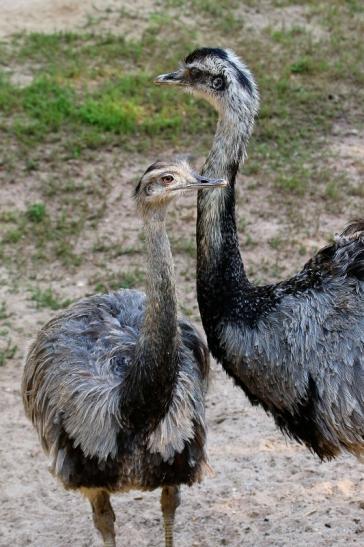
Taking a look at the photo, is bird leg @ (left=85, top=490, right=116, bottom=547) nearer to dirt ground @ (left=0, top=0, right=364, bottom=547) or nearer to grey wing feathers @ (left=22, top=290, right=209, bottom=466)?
grey wing feathers @ (left=22, top=290, right=209, bottom=466)

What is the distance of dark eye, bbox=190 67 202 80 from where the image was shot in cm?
496

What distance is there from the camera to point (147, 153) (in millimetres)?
8406

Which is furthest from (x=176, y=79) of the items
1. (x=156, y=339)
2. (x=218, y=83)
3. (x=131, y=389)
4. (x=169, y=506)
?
(x=169, y=506)

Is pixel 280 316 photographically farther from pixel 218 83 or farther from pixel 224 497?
pixel 224 497

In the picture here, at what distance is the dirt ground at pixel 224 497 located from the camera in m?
5.13

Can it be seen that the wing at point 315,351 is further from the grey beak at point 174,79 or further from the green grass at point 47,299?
the green grass at point 47,299

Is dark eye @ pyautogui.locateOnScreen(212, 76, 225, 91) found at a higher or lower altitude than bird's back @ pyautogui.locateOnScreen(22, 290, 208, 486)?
higher

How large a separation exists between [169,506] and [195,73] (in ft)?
6.73

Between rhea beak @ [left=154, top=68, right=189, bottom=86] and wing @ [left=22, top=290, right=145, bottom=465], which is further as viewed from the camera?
rhea beak @ [left=154, top=68, right=189, bottom=86]

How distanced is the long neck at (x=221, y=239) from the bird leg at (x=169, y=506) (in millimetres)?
698

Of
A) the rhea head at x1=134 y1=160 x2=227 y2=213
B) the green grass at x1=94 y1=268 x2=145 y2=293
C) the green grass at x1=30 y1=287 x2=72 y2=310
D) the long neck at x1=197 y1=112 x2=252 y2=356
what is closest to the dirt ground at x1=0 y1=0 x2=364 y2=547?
the green grass at x1=30 y1=287 x2=72 y2=310

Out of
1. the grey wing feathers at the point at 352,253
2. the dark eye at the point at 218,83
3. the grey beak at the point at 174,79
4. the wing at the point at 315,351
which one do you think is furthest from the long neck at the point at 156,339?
the grey beak at the point at 174,79

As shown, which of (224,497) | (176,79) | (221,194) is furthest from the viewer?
(224,497)

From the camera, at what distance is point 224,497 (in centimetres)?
538
